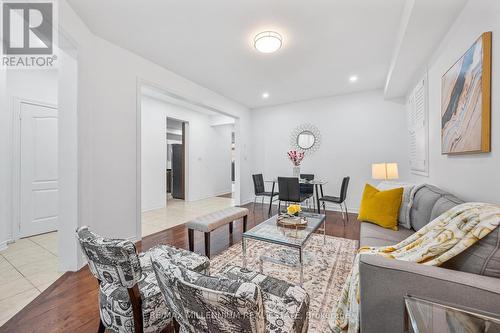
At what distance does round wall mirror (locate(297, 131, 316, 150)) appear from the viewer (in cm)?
501

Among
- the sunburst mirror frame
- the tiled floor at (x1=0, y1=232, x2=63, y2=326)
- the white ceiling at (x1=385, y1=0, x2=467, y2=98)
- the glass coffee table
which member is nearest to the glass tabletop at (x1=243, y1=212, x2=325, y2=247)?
the glass coffee table

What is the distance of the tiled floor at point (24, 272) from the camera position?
5.50ft

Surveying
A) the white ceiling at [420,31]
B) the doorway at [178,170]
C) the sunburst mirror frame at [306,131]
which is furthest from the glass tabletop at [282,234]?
the doorway at [178,170]

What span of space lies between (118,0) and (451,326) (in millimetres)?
3140

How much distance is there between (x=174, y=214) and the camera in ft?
14.6

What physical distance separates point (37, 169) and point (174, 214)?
233 cm

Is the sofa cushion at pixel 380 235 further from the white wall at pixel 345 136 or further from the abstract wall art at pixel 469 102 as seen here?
the white wall at pixel 345 136

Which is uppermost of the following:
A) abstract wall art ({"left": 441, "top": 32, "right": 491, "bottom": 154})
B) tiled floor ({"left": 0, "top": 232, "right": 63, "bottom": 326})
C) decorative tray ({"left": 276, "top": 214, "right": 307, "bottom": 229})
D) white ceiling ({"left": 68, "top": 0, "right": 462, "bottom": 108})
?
white ceiling ({"left": 68, "top": 0, "right": 462, "bottom": 108})

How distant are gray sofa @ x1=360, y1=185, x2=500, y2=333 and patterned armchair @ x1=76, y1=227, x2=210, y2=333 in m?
0.95

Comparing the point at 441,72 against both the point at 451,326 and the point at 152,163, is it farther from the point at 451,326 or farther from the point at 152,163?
the point at 152,163

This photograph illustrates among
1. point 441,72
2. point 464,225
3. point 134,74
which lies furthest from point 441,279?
point 134,74

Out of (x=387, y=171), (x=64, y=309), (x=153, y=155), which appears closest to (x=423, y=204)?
(x=387, y=171)

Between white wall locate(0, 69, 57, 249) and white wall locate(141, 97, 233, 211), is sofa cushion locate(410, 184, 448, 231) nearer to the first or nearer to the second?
white wall locate(0, 69, 57, 249)

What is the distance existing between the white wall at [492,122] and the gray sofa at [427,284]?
73 cm
